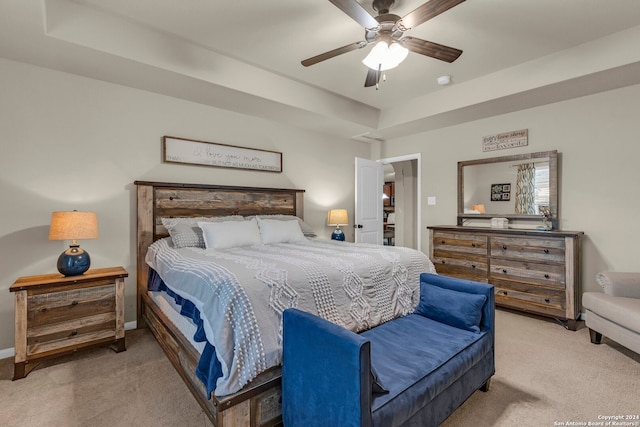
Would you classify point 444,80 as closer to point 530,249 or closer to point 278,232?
point 530,249

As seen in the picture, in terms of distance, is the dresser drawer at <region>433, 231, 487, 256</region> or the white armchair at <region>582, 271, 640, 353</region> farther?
the dresser drawer at <region>433, 231, 487, 256</region>

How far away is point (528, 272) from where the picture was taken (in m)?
3.28

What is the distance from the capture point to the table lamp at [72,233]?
239 centimetres

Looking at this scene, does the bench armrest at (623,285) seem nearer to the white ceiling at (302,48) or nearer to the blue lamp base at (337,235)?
the white ceiling at (302,48)

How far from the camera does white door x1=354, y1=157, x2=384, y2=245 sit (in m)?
4.82

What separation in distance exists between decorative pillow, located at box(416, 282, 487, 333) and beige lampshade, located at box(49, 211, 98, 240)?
106 inches

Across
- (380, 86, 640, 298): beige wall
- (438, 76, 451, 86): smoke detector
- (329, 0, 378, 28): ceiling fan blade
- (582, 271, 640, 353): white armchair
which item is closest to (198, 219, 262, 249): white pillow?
(329, 0, 378, 28): ceiling fan blade

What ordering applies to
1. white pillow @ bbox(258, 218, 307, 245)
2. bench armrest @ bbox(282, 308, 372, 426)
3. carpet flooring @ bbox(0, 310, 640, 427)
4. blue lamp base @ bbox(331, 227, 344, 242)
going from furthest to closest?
blue lamp base @ bbox(331, 227, 344, 242) → white pillow @ bbox(258, 218, 307, 245) → carpet flooring @ bbox(0, 310, 640, 427) → bench armrest @ bbox(282, 308, 372, 426)

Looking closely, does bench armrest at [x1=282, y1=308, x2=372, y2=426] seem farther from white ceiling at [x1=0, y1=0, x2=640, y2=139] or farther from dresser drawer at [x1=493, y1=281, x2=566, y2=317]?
dresser drawer at [x1=493, y1=281, x2=566, y2=317]

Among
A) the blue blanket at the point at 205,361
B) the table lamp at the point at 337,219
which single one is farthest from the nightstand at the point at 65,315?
the table lamp at the point at 337,219

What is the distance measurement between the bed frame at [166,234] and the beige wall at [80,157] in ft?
0.45

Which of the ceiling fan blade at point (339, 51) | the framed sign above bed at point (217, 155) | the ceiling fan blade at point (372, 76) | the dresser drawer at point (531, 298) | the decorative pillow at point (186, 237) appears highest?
the ceiling fan blade at point (339, 51)

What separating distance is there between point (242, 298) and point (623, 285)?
124 inches

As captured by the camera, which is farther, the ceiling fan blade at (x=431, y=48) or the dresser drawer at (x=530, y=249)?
the dresser drawer at (x=530, y=249)
